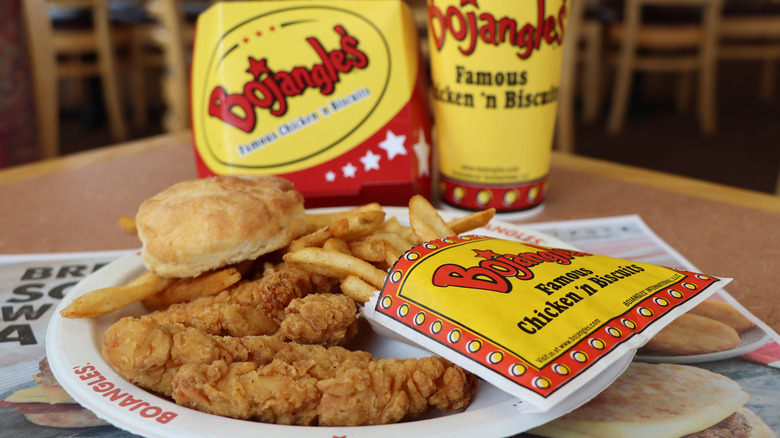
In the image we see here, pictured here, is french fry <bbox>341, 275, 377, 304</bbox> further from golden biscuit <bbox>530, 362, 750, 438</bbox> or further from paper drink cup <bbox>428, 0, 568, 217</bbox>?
paper drink cup <bbox>428, 0, 568, 217</bbox>

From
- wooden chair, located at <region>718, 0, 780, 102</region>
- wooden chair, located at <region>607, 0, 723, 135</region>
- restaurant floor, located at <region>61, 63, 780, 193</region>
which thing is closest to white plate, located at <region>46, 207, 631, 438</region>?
restaurant floor, located at <region>61, 63, 780, 193</region>

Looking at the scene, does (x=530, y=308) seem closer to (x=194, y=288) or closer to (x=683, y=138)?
(x=194, y=288)

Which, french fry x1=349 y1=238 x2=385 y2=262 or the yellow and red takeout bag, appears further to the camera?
the yellow and red takeout bag

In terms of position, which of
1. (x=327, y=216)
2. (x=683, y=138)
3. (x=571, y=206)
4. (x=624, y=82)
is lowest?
(x=683, y=138)

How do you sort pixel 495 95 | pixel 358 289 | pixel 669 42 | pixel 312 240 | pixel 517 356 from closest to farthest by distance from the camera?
pixel 517 356, pixel 358 289, pixel 312 240, pixel 495 95, pixel 669 42

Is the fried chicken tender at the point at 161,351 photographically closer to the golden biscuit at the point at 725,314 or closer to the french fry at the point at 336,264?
the french fry at the point at 336,264

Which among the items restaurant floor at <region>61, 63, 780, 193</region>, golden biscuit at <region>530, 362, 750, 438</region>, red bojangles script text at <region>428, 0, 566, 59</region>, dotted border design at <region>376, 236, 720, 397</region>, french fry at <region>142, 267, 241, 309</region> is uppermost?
red bojangles script text at <region>428, 0, 566, 59</region>

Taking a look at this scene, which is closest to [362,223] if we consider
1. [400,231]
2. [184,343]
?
[400,231]

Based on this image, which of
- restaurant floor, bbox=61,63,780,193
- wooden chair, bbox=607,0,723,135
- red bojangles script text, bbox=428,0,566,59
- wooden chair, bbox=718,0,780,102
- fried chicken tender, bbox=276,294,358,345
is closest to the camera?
fried chicken tender, bbox=276,294,358,345

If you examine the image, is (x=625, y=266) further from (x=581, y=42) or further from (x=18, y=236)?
(x=581, y=42)
